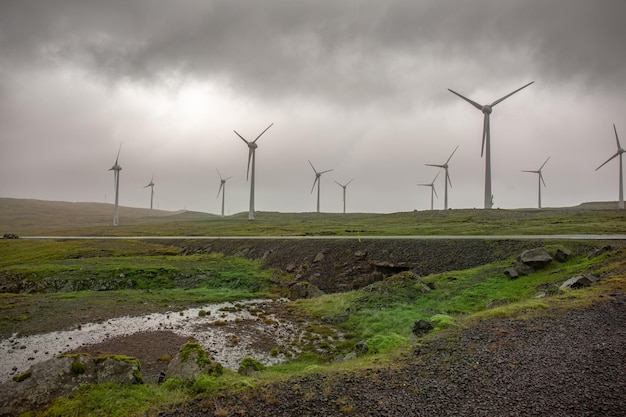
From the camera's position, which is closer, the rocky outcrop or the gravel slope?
the gravel slope

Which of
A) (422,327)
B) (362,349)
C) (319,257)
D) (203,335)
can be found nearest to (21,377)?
(203,335)

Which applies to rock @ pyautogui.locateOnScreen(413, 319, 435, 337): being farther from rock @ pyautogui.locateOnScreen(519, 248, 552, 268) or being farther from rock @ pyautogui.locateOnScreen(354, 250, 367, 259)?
rock @ pyautogui.locateOnScreen(354, 250, 367, 259)

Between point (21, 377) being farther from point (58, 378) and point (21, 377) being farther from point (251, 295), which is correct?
point (251, 295)

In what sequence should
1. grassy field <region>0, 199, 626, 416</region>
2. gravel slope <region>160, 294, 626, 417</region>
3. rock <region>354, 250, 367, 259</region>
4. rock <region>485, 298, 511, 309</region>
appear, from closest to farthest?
1. gravel slope <region>160, 294, 626, 417</region>
2. grassy field <region>0, 199, 626, 416</region>
3. rock <region>485, 298, 511, 309</region>
4. rock <region>354, 250, 367, 259</region>

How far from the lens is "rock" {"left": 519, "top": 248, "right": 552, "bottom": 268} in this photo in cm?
2944

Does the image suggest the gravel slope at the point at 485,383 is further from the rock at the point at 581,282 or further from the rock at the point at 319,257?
the rock at the point at 319,257

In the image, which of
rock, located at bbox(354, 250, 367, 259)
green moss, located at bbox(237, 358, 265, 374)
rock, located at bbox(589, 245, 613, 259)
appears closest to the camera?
green moss, located at bbox(237, 358, 265, 374)

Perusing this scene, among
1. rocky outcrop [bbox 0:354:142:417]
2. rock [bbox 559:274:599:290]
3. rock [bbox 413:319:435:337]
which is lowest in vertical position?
rocky outcrop [bbox 0:354:142:417]

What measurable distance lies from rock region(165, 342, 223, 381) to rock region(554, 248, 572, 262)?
27783 mm

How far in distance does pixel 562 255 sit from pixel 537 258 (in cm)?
244

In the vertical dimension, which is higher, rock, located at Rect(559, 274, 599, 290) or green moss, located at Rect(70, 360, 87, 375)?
rock, located at Rect(559, 274, 599, 290)

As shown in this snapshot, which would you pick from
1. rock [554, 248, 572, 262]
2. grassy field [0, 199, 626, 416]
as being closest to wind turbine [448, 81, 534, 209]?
grassy field [0, 199, 626, 416]

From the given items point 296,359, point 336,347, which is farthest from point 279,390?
point 336,347

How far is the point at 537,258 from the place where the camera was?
97.2 ft
